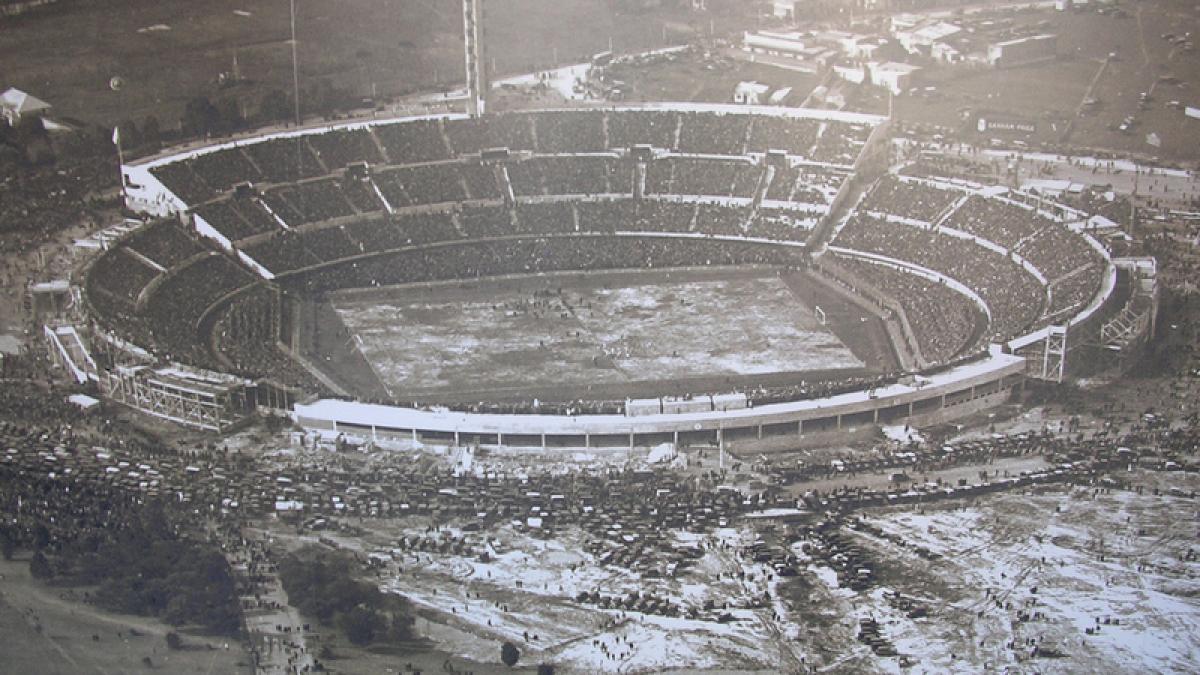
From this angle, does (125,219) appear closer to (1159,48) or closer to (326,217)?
(326,217)

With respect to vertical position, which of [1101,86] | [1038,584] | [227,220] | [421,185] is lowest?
[1038,584]

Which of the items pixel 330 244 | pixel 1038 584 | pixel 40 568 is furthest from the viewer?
pixel 330 244

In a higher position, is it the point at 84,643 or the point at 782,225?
the point at 782,225

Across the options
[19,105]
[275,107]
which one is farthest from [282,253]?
[19,105]

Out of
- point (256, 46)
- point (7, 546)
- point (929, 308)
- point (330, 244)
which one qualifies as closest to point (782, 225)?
point (929, 308)

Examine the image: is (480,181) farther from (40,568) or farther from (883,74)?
(40,568)

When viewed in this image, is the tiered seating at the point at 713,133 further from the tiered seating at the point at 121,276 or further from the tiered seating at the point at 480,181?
the tiered seating at the point at 121,276

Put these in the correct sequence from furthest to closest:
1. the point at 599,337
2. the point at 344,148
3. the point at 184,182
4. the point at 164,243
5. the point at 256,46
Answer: the point at 256,46 → the point at 344,148 → the point at 184,182 → the point at 164,243 → the point at 599,337

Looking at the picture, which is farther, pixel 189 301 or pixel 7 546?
pixel 189 301

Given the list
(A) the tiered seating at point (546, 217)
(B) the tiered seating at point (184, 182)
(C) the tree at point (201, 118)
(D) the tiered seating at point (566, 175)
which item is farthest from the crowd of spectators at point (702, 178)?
(C) the tree at point (201, 118)
